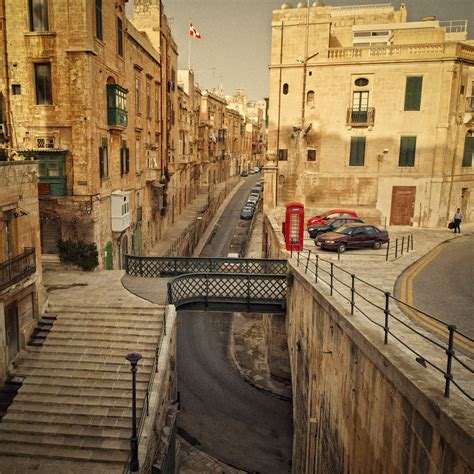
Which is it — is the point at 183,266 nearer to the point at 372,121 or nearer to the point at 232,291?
the point at 232,291

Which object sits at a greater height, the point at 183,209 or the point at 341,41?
the point at 341,41

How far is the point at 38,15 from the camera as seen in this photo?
2014 cm

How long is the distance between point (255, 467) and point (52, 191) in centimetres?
1582

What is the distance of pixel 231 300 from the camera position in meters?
18.9

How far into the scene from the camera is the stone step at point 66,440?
12.0 meters

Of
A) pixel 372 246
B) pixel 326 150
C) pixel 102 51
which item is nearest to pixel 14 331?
pixel 102 51

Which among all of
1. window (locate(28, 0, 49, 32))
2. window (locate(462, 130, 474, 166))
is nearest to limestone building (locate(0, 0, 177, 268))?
window (locate(28, 0, 49, 32))

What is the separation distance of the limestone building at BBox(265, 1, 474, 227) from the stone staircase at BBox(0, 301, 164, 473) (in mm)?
19268

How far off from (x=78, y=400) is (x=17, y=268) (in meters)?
4.95

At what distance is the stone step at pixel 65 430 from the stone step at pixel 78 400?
26.8 inches

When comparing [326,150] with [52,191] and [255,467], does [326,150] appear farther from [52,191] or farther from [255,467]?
[255,467]

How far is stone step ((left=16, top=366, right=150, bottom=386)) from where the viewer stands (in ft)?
46.1

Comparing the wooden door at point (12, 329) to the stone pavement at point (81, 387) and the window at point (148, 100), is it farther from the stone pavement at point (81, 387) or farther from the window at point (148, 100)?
the window at point (148, 100)

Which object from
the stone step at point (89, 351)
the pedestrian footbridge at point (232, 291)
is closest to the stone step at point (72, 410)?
the stone step at point (89, 351)
